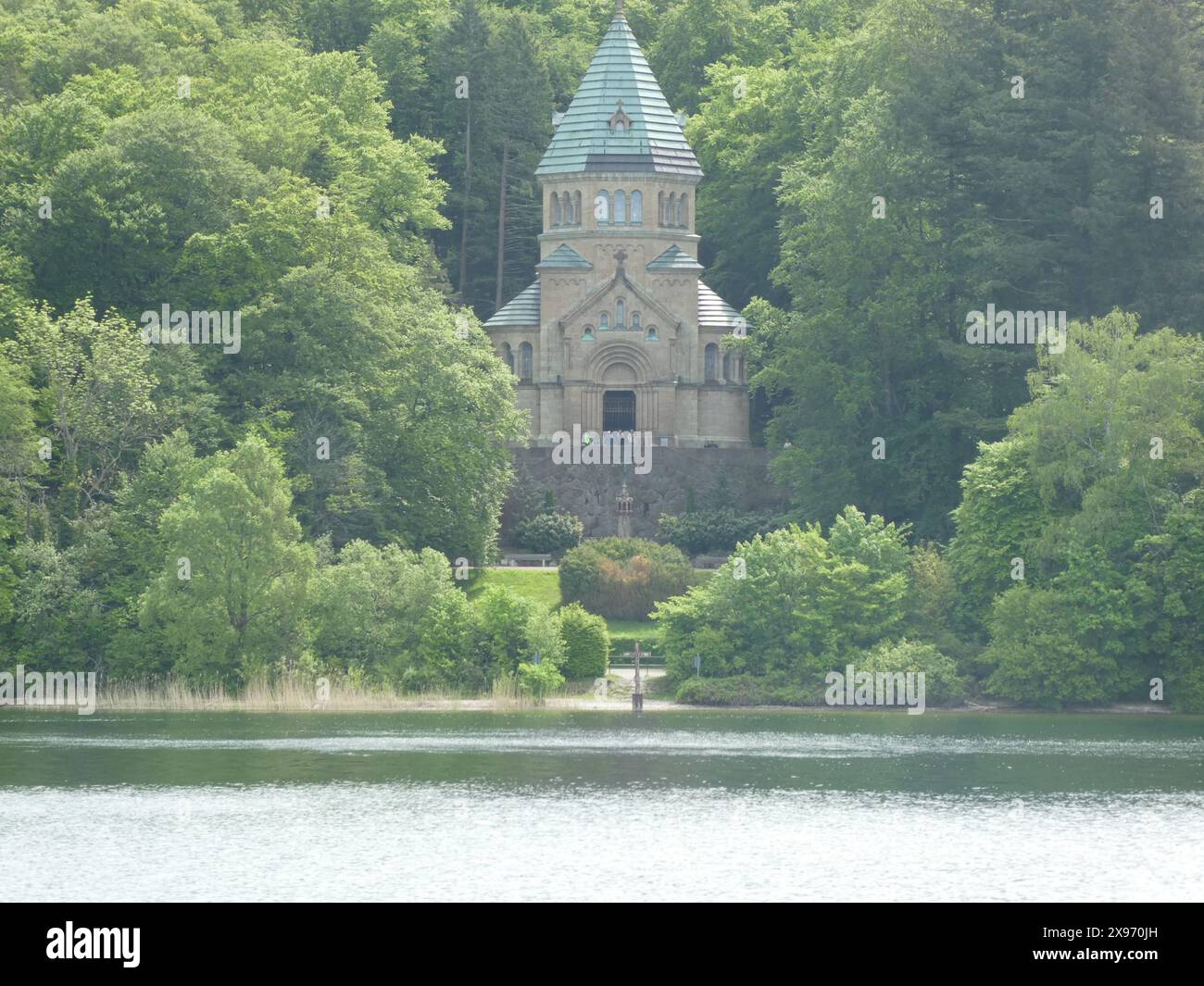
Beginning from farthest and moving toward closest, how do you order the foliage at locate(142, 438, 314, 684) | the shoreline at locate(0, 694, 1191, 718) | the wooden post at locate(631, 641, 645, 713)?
the wooden post at locate(631, 641, 645, 713)
the foliage at locate(142, 438, 314, 684)
the shoreline at locate(0, 694, 1191, 718)

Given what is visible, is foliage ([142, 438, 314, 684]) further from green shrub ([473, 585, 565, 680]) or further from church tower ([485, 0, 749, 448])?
church tower ([485, 0, 749, 448])

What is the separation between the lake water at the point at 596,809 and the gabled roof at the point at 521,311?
34142 mm

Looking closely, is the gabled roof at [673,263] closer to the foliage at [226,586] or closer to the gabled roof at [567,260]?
the gabled roof at [567,260]

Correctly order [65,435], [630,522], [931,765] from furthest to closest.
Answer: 1. [630,522]
2. [65,435]
3. [931,765]

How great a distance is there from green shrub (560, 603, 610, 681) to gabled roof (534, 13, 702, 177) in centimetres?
3008

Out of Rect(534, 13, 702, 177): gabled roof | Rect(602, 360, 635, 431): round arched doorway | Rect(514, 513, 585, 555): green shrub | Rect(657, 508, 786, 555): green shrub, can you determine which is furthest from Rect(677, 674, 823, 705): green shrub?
Rect(534, 13, 702, 177): gabled roof

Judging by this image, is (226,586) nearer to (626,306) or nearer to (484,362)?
(484,362)

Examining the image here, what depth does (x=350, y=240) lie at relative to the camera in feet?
254

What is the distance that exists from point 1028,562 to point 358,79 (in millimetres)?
34329

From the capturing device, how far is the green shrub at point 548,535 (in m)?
83.4

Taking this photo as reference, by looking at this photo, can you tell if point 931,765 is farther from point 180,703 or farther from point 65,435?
point 65,435

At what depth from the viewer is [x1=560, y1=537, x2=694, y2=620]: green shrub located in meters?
76.2

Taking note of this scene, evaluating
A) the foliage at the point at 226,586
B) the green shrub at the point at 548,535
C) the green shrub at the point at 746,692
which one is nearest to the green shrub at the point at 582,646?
the green shrub at the point at 746,692
